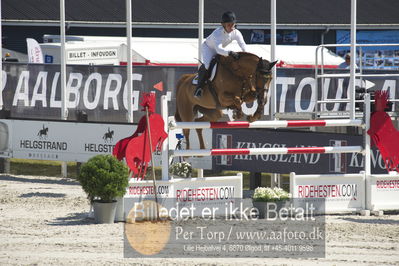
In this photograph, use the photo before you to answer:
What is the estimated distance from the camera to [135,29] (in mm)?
36312

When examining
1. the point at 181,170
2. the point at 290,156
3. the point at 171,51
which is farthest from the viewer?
the point at 171,51

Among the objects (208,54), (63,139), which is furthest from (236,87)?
(63,139)

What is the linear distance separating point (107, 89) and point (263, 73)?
6595 mm

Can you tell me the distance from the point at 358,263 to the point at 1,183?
9.01m

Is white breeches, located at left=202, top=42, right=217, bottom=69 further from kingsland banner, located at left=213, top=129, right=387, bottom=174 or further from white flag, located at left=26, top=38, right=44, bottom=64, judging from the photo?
white flag, located at left=26, top=38, right=44, bottom=64

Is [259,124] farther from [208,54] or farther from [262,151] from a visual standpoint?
[208,54]

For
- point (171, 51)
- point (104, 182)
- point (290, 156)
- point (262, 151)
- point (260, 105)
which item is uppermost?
point (171, 51)

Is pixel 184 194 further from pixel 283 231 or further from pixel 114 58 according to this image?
pixel 114 58

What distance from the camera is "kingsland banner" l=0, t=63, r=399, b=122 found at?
17.2m

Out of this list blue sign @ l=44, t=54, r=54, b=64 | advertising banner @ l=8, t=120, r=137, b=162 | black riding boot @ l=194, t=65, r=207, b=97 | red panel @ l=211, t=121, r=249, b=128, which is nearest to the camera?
red panel @ l=211, t=121, r=249, b=128

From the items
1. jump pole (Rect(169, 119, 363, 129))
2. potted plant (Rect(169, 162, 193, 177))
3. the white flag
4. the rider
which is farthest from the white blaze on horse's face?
the white flag

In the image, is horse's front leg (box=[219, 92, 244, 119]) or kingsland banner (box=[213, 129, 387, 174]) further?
kingsland banner (box=[213, 129, 387, 174])

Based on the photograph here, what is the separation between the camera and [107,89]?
58.2 feet

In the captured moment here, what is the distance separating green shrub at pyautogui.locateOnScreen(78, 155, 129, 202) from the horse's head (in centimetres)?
212
